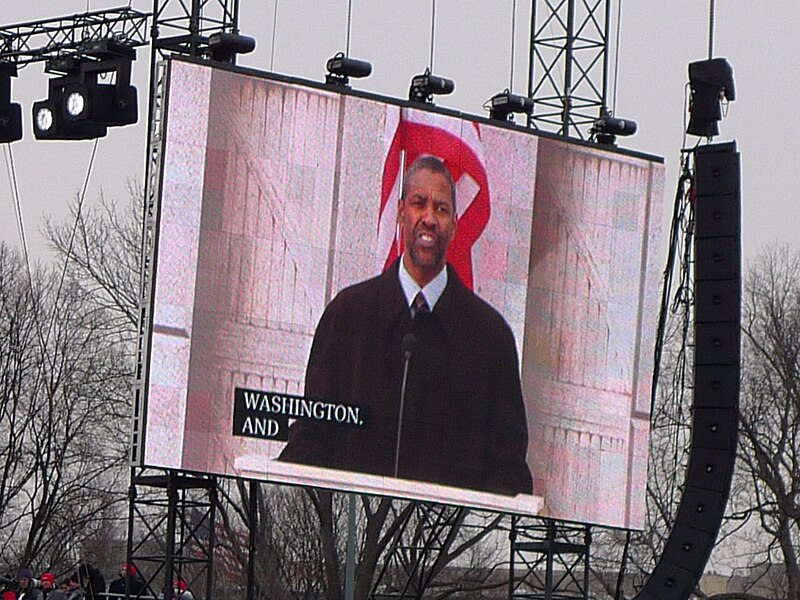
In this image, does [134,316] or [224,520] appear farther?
[134,316]

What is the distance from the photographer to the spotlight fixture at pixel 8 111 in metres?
19.1

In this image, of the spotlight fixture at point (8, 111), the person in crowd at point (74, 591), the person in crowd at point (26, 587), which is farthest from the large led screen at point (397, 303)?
the person in crowd at point (26, 587)

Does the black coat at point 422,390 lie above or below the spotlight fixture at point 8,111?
below

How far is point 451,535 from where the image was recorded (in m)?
21.1

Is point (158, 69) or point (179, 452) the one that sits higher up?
point (158, 69)

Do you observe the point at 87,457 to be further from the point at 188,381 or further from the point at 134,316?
the point at 188,381

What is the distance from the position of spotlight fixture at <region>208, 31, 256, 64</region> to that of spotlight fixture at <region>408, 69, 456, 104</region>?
183 centimetres

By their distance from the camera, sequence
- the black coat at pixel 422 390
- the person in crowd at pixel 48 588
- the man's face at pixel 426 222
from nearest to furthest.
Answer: the black coat at pixel 422 390, the man's face at pixel 426 222, the person in crowd at pixel 48 588

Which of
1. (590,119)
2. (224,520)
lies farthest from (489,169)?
(224,520)

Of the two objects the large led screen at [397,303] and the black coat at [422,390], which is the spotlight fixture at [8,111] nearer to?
the large led screen at [397,303]

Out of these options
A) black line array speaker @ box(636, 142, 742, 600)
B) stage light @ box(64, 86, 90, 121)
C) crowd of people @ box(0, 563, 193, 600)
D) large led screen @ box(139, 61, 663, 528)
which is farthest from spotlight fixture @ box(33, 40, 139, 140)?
black line array speaker @ box(636, 142, 742, 600)

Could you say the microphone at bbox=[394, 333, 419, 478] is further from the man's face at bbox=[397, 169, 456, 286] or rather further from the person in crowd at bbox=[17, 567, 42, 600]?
the person in crowd at bbox=[17, 567, 42, 600]

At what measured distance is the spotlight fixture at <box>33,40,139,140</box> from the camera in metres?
18.0

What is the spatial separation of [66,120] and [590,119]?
546 centimetres
